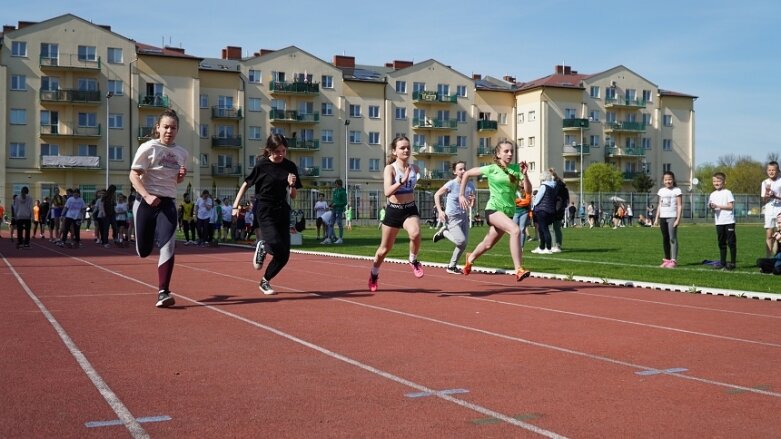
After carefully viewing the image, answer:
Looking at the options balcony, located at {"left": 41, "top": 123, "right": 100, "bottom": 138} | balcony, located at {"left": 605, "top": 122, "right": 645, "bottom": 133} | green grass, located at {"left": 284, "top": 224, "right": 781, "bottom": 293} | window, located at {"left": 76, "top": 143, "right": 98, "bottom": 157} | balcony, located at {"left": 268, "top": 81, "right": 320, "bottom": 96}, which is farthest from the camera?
balcony, located at {"left": 605, "top": 122, "right": 645, "bottom": 133}

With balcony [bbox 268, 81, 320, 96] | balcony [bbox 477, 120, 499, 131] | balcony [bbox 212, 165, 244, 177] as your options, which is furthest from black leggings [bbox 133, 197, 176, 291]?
balcony [bbox 477, 120, 499, 131]

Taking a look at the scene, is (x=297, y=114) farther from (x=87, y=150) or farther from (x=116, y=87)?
(x=87, y=150)

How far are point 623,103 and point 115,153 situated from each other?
55.9 m

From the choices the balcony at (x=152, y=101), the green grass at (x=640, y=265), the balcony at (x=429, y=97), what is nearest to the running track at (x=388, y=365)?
the green grass at (x=640, y=265)

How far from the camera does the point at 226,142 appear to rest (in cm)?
8038

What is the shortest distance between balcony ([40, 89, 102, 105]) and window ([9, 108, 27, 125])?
189cm

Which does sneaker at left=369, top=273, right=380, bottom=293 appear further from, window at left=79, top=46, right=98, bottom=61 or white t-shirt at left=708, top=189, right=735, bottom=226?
window at left=79, top=46, right=98, bottom=61

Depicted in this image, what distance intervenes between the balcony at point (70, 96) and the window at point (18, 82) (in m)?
1.53

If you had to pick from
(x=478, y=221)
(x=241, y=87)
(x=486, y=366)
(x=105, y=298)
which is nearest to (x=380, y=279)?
(x=105, y=298)

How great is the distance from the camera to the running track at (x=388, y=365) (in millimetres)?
4629

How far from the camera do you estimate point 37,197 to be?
70250 millimetres

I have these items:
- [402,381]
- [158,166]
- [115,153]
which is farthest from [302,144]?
[402,381]

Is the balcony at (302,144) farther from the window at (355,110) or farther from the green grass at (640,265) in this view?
the green grass at (640,265)

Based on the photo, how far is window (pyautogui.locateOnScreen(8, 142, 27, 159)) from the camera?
232 feet
